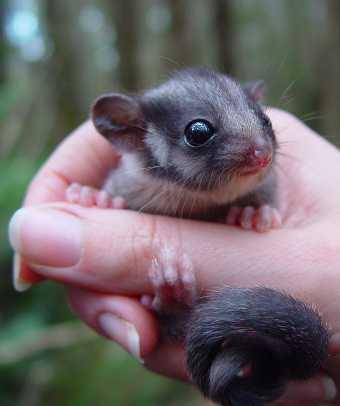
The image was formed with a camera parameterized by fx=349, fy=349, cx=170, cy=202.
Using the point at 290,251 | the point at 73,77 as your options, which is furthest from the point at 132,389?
the point at 73,77

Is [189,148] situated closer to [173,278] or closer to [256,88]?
[173,278]

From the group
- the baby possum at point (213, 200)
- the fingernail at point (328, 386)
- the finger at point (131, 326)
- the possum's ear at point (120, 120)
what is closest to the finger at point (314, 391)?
the fingernail at point (328, 386)

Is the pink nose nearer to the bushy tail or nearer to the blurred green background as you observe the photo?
the bushy tail

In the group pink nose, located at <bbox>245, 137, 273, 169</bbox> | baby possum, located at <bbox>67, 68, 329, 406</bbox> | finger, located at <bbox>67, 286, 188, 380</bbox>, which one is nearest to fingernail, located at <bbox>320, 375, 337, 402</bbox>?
baby possum, located at <bbox>67, 68, 329, 406</bbox>

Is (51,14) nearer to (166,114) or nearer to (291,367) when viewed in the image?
(166,114)

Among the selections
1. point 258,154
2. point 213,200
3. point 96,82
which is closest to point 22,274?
point 213,200
